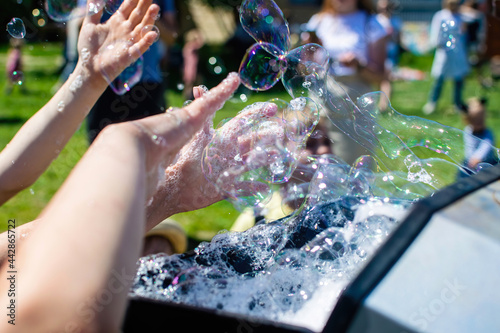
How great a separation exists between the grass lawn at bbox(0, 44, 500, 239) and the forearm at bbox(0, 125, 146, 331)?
1.98 meters

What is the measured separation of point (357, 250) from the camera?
1.17m

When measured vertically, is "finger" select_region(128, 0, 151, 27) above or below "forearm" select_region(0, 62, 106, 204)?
above

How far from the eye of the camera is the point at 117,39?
1.59 m

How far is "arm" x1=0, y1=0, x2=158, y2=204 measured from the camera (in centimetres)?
142

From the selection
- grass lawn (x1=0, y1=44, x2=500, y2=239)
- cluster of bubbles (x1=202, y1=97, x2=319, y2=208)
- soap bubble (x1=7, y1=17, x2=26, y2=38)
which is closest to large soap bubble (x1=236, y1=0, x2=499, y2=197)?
cluster of bubbles (x1=202, y1=97, x2=319, y2=208)

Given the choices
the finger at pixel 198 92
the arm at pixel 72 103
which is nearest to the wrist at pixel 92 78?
the arm at pixel 72 103

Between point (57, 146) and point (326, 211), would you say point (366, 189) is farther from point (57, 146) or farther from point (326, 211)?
point (57, 146)

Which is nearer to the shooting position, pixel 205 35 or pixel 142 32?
pixel 142 32

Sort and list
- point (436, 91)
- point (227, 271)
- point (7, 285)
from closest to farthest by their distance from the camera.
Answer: point (7, 285)
point (227, 271)
point (436, 91)

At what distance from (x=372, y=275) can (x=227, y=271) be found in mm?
503

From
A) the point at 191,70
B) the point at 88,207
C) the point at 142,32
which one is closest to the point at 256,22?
the point at 142,32

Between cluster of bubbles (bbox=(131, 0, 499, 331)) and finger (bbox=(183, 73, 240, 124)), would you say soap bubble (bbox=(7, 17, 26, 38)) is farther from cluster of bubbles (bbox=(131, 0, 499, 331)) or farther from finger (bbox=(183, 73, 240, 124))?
finger (bbox=(183, 73, 240, 124))

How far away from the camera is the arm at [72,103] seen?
142 centimetres

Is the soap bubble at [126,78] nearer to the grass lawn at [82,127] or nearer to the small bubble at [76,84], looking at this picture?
the small bubble at [76,84]
